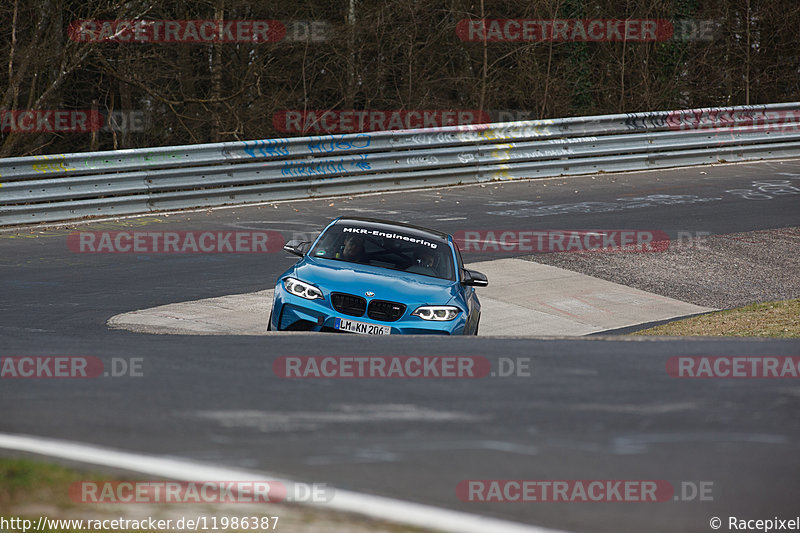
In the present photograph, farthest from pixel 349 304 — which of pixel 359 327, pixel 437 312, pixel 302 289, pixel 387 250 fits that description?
pixel 387 250

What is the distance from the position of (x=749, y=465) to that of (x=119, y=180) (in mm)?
14736

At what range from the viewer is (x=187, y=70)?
27.6 meters

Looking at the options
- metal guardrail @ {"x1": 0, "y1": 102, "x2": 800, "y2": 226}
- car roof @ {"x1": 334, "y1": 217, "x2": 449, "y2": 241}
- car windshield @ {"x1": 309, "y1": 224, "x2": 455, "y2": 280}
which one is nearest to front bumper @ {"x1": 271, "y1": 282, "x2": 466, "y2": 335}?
car windshield @ {"x1": 309, "y1": 224, "x2": 455, "y2": 280}

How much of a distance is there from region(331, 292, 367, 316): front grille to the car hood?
0.05 meters

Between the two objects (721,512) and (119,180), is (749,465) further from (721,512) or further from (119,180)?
(119,180)

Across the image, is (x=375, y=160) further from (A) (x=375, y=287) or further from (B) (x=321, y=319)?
(B) (x=321, y=319)

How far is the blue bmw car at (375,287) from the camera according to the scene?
9656 millimetres

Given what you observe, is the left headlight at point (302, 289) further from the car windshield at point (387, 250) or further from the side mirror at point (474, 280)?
the side mirror at point (474, 280)

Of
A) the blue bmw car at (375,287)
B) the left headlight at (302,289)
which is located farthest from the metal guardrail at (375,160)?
the left headlight at (302,289)

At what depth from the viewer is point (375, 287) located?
9.80m

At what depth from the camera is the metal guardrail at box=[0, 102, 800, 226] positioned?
16.9m

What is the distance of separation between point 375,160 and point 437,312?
1103cm

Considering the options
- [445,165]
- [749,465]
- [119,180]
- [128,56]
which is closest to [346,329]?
[749,465]

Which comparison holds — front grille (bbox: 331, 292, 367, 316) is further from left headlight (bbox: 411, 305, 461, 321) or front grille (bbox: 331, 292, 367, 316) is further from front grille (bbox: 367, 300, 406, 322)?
left headlight (bbox: 411, 305, 461, 321)
